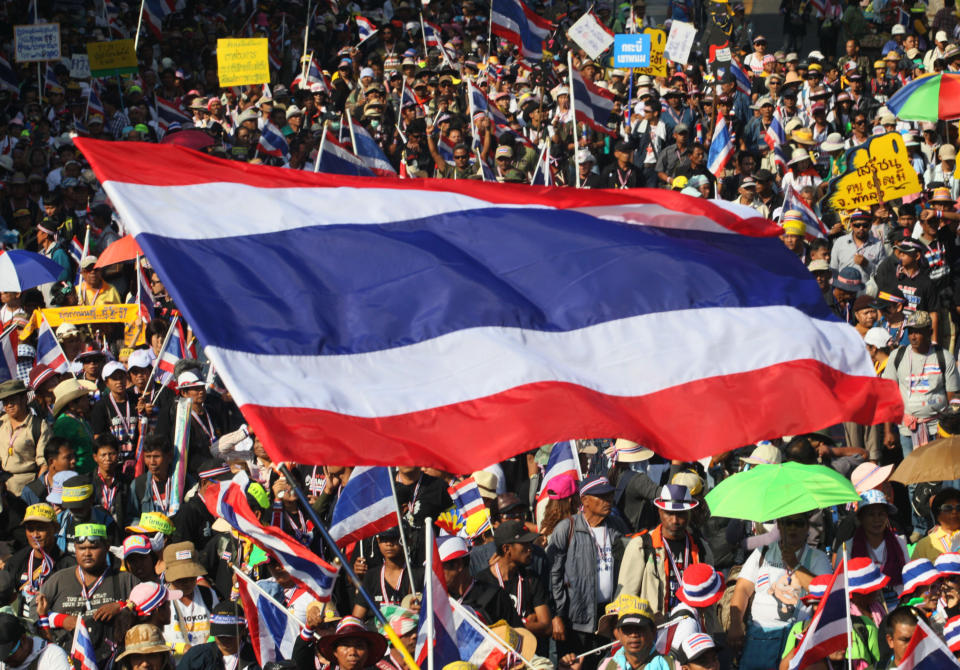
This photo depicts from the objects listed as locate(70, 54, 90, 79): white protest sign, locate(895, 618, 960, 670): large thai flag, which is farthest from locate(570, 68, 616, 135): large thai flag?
locate(70, 54, 90, 79): white protest sign

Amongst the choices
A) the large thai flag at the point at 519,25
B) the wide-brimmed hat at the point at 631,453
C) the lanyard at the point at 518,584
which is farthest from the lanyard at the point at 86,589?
the large thai flag at the point at 519,25

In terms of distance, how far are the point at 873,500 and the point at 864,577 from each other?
62.3 inches

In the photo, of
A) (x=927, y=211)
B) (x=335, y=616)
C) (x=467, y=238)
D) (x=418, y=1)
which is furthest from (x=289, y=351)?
(x=418, y=1)

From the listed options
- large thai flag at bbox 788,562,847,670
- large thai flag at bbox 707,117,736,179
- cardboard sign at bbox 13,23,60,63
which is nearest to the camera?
large thai flag at bbox 788,562,847,670

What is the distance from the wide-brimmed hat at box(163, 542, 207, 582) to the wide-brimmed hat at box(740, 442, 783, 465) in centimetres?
407

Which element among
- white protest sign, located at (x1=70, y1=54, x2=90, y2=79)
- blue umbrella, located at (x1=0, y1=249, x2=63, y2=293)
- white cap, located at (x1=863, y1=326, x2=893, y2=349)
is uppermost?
white protest sign, located at (x1=70, y1=54, x2=90, y2=79)

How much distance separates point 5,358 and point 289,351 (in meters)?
9.44

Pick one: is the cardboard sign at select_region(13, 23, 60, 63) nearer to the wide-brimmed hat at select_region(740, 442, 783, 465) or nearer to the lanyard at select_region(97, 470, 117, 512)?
the lanyard at select_region(97, 470, 117, 512)

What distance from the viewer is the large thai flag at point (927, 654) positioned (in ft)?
22.6

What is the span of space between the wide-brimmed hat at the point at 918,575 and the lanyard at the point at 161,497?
599 cm

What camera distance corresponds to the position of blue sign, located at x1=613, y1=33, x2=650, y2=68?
2186 cm

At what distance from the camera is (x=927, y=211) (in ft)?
51.8

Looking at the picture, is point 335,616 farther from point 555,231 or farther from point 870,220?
point 870,220

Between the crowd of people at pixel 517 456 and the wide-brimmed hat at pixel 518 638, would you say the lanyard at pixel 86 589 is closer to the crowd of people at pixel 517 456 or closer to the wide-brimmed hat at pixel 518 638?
the crowd of people at pixel 517 456
